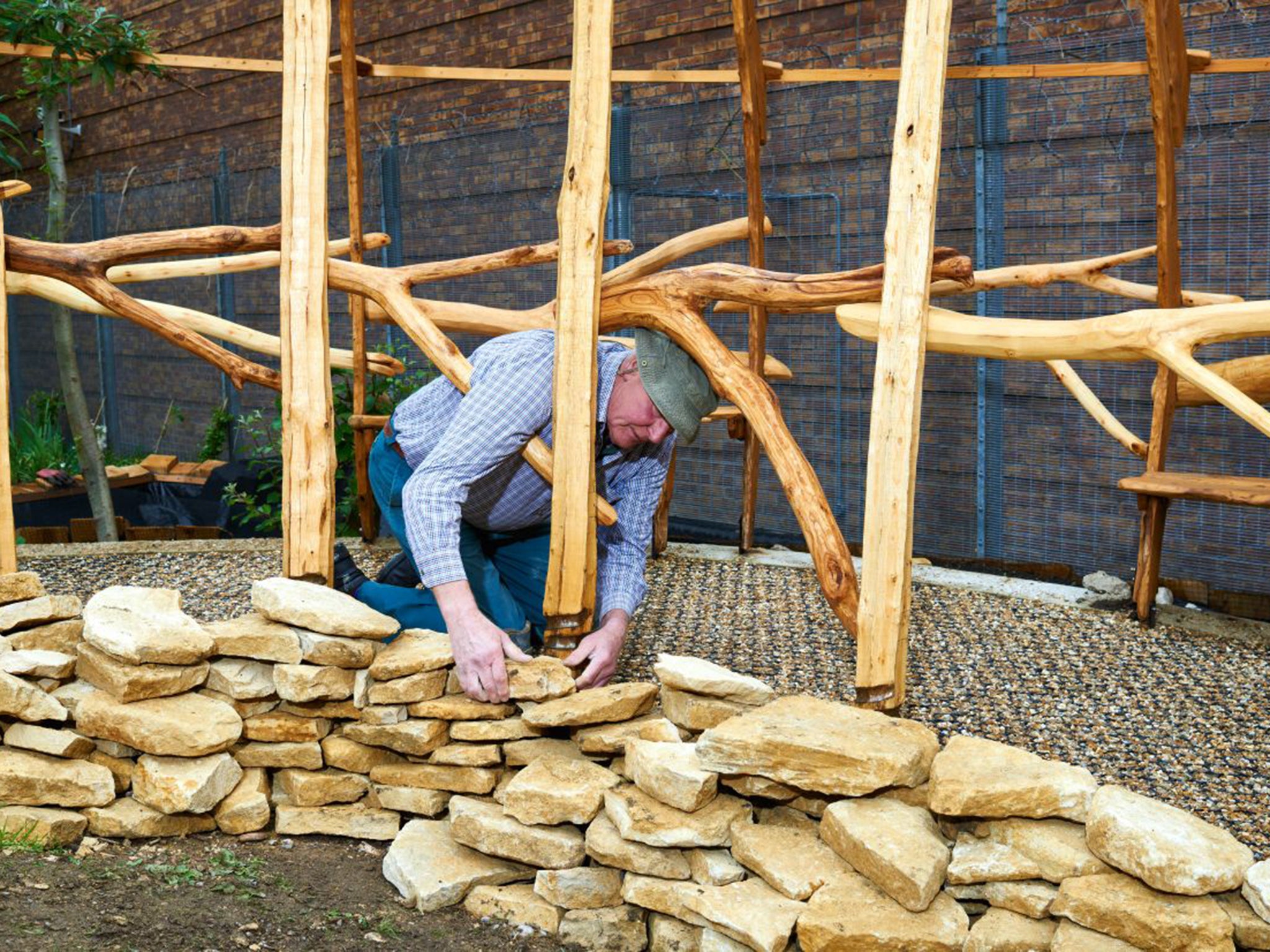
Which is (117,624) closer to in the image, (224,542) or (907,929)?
(907,929)

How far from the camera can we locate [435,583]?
9.93ft

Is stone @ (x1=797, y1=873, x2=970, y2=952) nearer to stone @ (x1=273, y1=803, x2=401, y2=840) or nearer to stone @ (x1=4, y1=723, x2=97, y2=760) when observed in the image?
stone @ (x1=273, y1=803, x2=401, y2=840)

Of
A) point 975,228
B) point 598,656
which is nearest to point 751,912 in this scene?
point 598,656

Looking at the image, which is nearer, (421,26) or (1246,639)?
(1246,639)

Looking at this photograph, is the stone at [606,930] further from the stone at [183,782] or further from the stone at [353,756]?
the stone at [183,782]

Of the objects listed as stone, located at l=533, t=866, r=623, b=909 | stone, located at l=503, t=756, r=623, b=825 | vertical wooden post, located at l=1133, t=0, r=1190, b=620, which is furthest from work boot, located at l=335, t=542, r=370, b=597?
vertical wooden post, located at l=1133, t=0, r=1190, b=620

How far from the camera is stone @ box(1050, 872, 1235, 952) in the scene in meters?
2.25

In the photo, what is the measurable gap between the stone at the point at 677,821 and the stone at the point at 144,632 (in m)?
1.15

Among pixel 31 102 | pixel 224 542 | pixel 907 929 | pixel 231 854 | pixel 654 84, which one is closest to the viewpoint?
pixel 907 929

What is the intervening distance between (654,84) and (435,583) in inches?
241

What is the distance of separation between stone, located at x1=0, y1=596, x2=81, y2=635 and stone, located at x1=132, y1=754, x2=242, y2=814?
0.53m

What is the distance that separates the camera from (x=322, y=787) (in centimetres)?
317

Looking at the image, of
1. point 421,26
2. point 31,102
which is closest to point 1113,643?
point 421,26

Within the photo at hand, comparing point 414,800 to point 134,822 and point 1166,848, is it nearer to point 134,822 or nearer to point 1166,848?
point 134,822
